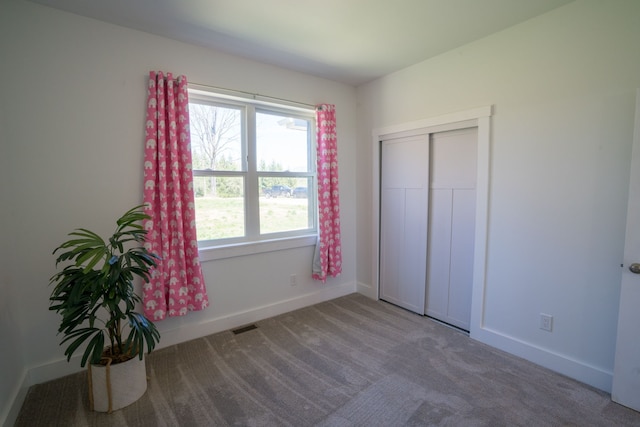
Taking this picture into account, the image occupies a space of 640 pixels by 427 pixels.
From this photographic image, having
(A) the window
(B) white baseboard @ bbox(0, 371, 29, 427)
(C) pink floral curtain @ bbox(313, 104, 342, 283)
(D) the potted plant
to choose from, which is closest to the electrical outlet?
(C) pink floral curtain @ bbox(313, 104, 342, 283)

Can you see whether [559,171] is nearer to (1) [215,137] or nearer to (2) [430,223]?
(2) [430,223]

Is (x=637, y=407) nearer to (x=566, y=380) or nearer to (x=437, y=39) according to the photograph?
(x=566, y=380)

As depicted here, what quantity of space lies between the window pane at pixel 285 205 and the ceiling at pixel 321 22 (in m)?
1.27

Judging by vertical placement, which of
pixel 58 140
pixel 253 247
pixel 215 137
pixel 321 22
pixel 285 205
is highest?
pixel 321 22

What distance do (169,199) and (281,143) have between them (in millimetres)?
1325

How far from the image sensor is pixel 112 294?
169 cm

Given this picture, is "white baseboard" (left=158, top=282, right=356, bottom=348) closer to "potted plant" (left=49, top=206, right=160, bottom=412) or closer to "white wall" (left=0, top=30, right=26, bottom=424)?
"potted plant" (left=49, top=206, right=160, bottom=412)

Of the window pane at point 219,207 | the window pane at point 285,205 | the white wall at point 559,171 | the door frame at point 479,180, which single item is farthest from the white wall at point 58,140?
the white wall at point 559,171

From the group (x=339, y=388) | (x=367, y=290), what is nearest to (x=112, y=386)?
(x=339, y=388)

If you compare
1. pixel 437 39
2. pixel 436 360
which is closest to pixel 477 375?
pixel 436 360

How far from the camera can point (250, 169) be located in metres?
3.00

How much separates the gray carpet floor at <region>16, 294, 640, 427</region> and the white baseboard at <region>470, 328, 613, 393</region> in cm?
6

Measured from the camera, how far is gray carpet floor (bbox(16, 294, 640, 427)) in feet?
5.78

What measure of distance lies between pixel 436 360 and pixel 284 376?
1203 mm
